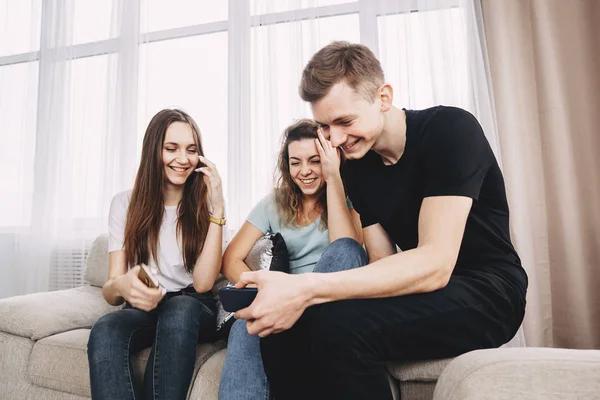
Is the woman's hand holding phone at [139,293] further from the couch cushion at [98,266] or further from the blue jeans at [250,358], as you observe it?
the couch cushion at [98,266]

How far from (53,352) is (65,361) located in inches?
2.6

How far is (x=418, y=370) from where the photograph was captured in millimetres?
1020

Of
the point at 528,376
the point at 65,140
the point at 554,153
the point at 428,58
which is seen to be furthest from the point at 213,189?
the point at 65,140

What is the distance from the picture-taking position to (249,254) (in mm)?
1816

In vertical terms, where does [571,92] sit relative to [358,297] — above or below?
above

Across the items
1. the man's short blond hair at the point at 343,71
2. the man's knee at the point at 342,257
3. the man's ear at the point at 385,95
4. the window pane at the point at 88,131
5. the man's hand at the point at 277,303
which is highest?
the window pane at the point at 88,131

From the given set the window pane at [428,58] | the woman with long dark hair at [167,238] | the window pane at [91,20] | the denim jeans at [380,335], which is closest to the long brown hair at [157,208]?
the woman with long dark hair at [167,238]

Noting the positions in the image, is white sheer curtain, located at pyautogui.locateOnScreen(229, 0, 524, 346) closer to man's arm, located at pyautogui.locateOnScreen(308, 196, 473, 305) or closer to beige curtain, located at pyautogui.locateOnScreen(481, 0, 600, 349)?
beige curtain, located at pyautogui.locateOnScreen(481, 0, 600, 349)

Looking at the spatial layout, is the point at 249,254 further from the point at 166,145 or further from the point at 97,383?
the point at 97,383

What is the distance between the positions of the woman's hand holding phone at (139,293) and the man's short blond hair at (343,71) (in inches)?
28.8

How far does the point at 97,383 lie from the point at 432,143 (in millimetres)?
1071

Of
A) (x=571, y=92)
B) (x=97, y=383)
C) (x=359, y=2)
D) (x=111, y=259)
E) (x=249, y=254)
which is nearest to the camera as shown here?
(x=97, y=383)

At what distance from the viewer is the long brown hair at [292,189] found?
5.44 feet

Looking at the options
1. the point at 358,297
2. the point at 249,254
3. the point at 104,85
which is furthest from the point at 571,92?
the point at 104,85
